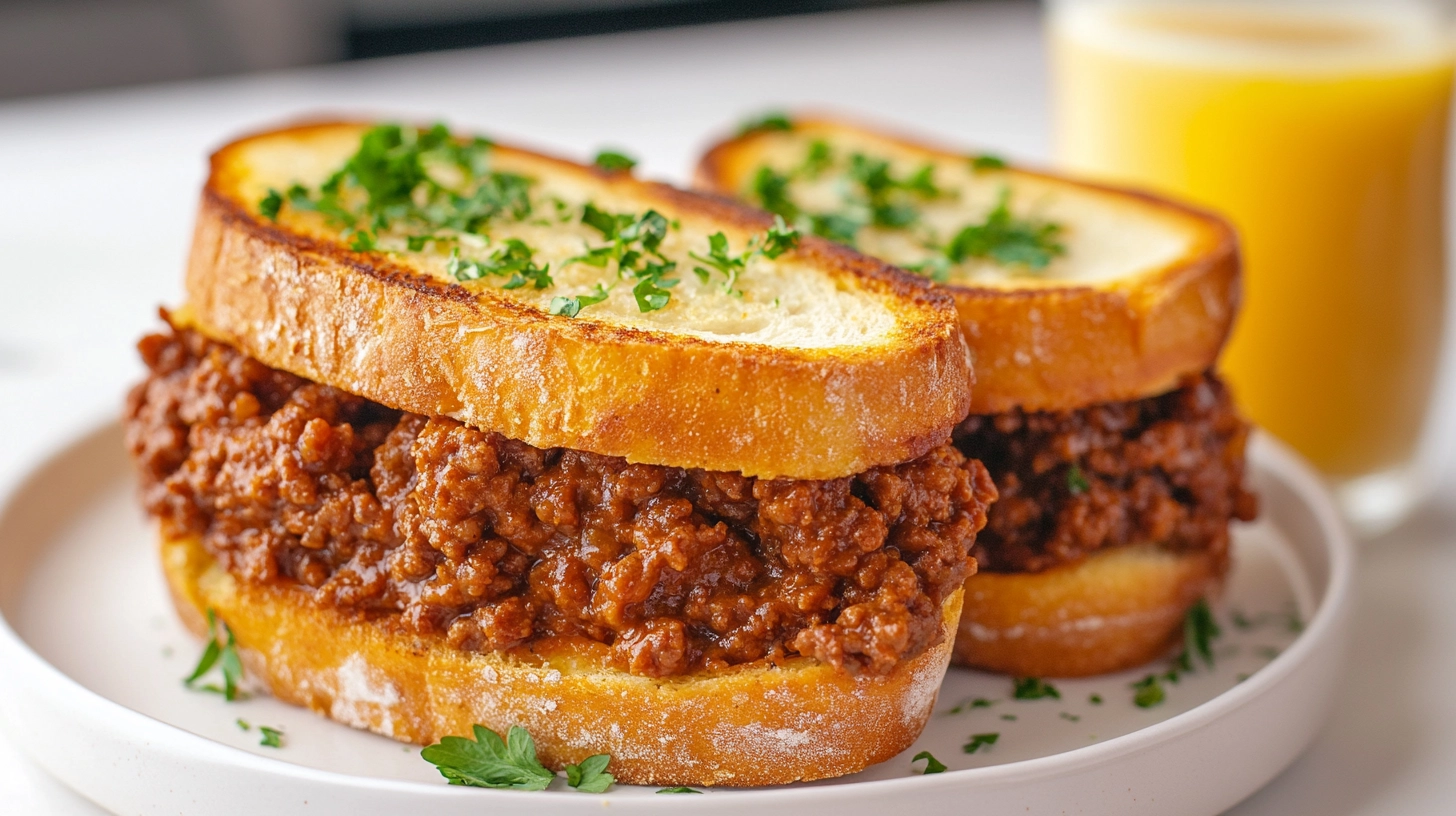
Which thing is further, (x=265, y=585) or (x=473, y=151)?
(x=473, y=151)

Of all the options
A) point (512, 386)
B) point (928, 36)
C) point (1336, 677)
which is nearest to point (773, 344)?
point (512, 386)

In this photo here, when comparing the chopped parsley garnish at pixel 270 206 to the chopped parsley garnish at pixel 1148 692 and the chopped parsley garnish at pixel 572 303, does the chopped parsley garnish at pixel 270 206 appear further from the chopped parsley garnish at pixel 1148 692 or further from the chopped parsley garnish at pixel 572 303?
the chopped parsley garnish at pixel 1148 692

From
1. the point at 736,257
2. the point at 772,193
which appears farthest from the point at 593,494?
the point at 772,193

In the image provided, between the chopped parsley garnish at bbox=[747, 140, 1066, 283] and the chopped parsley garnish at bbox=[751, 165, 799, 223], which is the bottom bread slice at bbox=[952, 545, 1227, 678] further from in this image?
the chopped parsley garnish at bbox=[751, 165, 799, 223]

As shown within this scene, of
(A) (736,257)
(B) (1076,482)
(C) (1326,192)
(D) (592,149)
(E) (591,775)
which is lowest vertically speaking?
(D) (592,149)

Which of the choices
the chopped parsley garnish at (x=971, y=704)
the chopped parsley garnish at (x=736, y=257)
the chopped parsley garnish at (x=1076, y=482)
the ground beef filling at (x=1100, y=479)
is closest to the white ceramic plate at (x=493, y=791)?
the chopped parsley garnish at (x=971, y=704)

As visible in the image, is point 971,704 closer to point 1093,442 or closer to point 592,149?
point 1093,442

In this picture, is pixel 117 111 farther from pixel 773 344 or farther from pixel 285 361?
pixel 773 344
